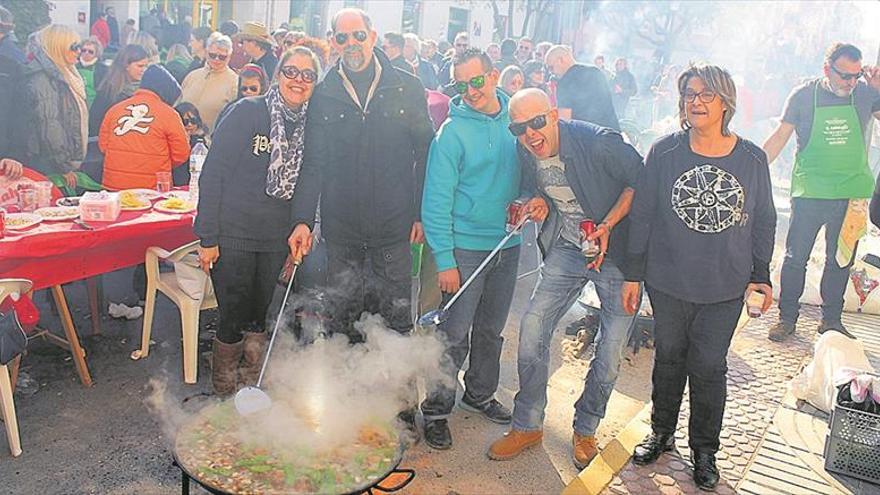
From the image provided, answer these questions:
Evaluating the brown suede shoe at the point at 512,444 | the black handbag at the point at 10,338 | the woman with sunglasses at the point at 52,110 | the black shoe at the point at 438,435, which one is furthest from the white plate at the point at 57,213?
the brown suede shoe at the point at 512,444

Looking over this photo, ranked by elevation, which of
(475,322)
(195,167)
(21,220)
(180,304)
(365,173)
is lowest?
(180,304)

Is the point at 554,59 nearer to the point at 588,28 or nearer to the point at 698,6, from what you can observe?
the point at 588,28

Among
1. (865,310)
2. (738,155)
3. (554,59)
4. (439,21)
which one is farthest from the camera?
(439,21)

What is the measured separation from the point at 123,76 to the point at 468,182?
4.25 m

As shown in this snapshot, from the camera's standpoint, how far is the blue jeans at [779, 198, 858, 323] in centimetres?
557

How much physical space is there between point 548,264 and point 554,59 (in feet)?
16.3

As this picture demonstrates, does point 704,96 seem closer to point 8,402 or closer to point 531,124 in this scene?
point 531,124

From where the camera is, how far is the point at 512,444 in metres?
3.86

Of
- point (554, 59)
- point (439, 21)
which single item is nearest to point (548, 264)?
point (554, 59)

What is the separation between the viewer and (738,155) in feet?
10.8

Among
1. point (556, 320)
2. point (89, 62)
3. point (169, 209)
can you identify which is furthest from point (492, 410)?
point (89, 62)

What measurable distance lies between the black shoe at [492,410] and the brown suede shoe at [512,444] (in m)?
0.32

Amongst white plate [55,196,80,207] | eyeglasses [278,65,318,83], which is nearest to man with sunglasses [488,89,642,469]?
eyeglasses [278,65,318,83]

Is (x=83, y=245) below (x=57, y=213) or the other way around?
below
